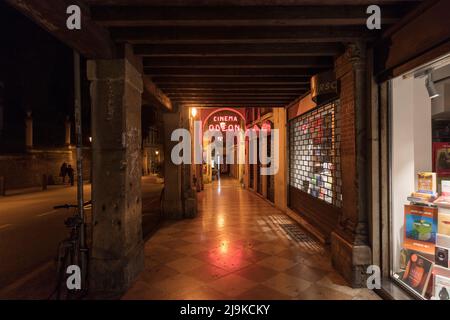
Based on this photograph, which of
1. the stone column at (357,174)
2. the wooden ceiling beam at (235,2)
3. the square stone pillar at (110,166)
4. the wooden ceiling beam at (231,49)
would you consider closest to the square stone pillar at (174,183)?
the wooden ceiling beam at (231,49)

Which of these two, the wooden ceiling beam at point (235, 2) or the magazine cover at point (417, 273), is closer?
the wooden ceiling beam at point (235, 2)

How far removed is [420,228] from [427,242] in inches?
8.0

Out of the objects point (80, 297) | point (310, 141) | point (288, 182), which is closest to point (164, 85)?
point (310, 141)

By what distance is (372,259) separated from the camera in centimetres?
425

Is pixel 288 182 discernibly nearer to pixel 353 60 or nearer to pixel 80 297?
pixel 353 60

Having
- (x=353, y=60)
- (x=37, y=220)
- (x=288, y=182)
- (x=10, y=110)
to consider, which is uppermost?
(x=10, y=110)

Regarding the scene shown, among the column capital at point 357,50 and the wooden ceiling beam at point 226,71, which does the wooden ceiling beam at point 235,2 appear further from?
the wooden ceiling beam at point 226,71

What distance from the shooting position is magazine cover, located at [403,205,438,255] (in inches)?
148

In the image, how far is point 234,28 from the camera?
4.20m

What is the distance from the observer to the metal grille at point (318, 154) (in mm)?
6105

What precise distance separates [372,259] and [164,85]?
613 cm

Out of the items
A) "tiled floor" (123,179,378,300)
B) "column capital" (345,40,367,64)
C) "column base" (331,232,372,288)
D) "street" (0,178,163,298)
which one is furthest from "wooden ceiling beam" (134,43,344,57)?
"street" (0,178,163,298)

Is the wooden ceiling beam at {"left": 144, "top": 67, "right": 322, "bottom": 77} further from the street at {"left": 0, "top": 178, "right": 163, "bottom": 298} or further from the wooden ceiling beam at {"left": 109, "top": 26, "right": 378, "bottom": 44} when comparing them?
the street at {"left": 0, "top": 178, "right": 163, "bottom": 298}

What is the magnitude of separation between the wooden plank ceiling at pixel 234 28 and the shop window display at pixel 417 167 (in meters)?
1.21
